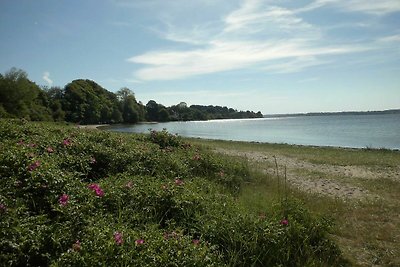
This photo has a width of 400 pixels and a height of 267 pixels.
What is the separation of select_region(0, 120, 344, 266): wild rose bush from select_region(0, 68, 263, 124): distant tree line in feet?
92.1

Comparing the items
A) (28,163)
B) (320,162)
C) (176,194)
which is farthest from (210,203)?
(320,162)

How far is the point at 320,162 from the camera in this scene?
22.4 meters

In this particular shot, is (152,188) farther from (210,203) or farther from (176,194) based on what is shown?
(210,203)

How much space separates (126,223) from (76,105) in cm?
9919

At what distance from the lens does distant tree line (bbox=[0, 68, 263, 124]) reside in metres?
57.3

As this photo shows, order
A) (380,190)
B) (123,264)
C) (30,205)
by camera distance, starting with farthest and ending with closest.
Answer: (380,190) → (30,205) → (123,264)

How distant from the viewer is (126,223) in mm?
4492

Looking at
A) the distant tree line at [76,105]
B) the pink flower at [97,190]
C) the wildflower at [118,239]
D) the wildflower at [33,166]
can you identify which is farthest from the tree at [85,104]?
the wildflower at [118,239]

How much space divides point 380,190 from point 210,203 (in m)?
10.1

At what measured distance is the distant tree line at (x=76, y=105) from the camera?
57.3 metres

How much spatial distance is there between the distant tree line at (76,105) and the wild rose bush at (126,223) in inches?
1106

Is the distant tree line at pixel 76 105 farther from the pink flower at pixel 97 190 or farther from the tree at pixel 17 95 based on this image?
the pink flower at pixel 97 190

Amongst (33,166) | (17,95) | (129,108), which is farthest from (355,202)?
(129,108)

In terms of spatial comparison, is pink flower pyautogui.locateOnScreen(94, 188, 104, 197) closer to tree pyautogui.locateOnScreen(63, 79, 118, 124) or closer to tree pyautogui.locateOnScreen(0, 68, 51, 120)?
tree pyautogui.locateOnScreen(0, 68, 51, 120)
